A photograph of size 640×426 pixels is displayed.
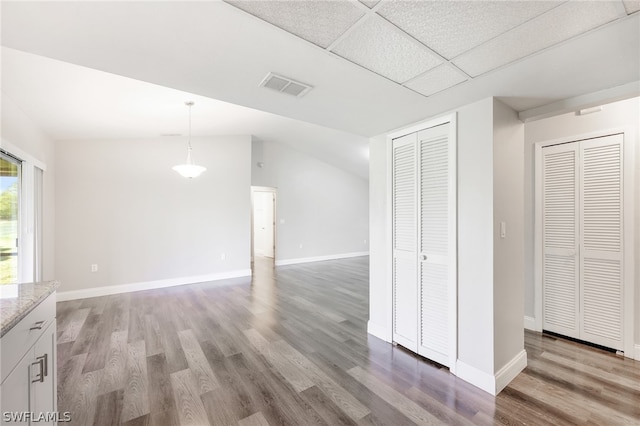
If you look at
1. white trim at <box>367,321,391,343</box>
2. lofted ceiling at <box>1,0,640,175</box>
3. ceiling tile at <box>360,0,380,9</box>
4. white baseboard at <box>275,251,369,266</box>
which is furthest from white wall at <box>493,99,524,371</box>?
white baseboard at <box>275,251,369,266</box>

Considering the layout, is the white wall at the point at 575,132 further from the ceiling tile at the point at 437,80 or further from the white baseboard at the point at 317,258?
the white baseboard at the point at 317,258

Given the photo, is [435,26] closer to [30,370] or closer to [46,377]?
[30,370]

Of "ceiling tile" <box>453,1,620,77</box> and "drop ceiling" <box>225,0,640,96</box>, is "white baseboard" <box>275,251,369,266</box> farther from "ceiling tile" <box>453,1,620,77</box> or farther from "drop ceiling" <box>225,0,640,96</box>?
"ceiling tile" <box>453,1,620,77</box>

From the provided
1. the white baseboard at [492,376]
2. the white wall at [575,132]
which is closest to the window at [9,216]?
the white baseboard at [492,376]

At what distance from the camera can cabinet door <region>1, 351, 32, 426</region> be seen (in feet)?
3.37

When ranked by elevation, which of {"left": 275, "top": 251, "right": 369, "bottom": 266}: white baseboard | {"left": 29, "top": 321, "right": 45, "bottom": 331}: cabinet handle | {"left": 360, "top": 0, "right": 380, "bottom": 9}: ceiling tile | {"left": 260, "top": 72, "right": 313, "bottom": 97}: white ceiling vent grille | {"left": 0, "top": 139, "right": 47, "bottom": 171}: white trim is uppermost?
{"left": 360, "top": 0, "right": 380, "bottom": 9}: ceiling tile

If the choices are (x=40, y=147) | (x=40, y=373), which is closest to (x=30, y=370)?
(x=40, y=373)

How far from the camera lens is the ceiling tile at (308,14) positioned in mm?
1224

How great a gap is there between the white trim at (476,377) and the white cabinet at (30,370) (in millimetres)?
2764

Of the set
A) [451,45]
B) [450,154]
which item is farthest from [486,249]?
[451,45]

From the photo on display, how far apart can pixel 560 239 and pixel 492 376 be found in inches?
78.7

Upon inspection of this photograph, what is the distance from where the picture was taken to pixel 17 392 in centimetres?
112

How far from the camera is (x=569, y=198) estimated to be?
3.10 m

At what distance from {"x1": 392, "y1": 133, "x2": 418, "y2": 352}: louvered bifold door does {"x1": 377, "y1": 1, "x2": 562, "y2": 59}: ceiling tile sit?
1.38 meters
